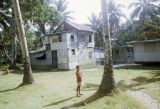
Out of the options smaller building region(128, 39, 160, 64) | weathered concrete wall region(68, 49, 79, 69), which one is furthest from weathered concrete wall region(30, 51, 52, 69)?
smaller building region(128, 39, 160, 64)

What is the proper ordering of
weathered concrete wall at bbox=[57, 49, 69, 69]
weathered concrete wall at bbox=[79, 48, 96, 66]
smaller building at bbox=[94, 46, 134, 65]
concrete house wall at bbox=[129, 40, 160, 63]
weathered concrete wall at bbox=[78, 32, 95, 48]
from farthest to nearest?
smaller building at bbox=[94, 46, 134, 65], weathered concrete wall at bbox=[78, 32, 95, 48], weathered concrete wall at bbox=[79, 48, 96, 66], weathered concrete wall at bbox=[57, 49, 69, 69], concrete house wall at bbox=[129, 40, 160, 63]

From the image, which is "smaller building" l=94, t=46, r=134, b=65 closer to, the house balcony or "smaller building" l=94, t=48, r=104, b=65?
"smaller building" l=94, t=48, r=104, b=65

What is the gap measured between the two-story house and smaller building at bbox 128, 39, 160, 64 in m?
8.97

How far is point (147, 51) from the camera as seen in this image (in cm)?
3139

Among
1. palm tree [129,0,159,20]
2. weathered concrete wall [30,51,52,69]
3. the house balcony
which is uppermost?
palm tree [129,0,159,20]

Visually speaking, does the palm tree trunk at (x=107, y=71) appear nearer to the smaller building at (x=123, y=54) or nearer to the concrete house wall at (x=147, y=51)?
the concrete house wall at (x=147, y=51)

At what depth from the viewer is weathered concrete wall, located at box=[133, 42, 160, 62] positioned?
30495 millimetres

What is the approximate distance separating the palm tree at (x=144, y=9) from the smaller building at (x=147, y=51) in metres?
15.4

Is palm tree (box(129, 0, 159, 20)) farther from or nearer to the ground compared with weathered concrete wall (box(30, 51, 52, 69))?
farther from the ground

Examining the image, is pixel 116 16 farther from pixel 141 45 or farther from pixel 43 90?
pixel 43 90

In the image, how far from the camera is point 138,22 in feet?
162

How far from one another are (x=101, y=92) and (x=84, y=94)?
6.04 ft

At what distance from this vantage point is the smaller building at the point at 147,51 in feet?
99.9

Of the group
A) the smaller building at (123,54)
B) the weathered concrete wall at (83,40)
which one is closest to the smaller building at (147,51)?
the weathered concrete wall at (83,40)
